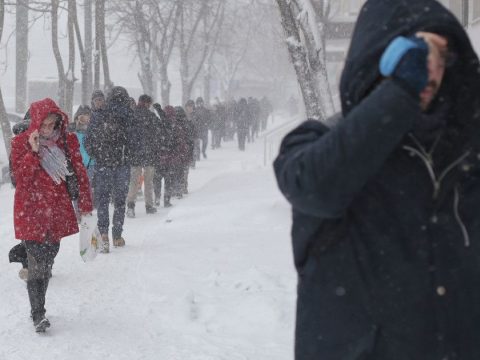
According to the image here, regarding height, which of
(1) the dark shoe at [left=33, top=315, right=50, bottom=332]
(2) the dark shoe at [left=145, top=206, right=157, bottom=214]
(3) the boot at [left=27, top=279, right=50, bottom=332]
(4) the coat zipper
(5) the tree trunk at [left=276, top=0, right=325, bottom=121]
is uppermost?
(5) the tree trunk at [left=276, top=0, right=325, bottom=121]

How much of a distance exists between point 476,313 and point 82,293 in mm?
5319

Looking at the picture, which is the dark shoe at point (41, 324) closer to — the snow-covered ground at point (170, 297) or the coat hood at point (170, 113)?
the snow-covered ground at point (170, 297)

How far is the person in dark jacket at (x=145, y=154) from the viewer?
11258 mm

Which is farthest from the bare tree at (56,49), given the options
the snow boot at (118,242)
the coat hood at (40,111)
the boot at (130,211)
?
the coat hood at (40,111)

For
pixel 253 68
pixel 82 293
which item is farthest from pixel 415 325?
pixel 253 68

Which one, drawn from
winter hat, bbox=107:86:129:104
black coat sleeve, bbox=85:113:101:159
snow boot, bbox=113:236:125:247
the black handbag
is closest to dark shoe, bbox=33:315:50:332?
the black handbag

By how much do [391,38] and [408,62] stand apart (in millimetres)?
104

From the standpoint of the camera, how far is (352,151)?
159 cm

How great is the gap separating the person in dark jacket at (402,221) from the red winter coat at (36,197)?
3.94 m

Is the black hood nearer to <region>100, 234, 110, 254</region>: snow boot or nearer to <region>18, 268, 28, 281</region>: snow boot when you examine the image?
<region>18, 268, 28, 281</region>: snow boot

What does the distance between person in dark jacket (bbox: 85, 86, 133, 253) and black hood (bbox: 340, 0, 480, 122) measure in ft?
23.4

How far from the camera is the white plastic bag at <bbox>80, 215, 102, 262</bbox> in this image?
633 cm

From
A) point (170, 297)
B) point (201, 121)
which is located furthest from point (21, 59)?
point (170, 297)

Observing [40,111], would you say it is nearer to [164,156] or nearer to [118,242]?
[118,242]
